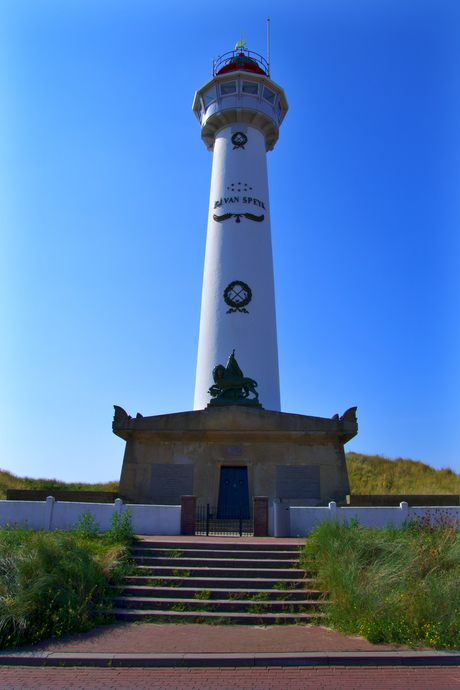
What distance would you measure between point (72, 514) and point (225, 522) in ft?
18.8

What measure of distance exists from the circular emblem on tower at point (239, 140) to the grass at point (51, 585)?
24731 millimetres

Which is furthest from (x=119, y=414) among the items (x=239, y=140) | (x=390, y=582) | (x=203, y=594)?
(x=239, y=140)

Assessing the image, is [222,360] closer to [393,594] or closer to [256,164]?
[256,164]

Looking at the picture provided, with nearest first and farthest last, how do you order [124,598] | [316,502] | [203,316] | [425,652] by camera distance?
[425,652] → [124,598] → [316,502] → [203,316]

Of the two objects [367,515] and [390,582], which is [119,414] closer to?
[367,515]

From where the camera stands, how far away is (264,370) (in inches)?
972

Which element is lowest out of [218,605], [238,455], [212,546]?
[218,605]

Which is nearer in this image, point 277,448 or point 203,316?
point 277,448

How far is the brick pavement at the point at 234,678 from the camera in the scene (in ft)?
21.9

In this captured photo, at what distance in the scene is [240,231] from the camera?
2683 cm

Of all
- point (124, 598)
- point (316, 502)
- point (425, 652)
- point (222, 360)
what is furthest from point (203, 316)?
point (425, 652)

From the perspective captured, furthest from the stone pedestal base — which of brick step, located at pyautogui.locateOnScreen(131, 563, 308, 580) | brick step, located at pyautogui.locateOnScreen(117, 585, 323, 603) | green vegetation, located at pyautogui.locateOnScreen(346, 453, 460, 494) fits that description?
green vegetation, located at pyautogui.locateOnScreen(346, 453, 460, 494)

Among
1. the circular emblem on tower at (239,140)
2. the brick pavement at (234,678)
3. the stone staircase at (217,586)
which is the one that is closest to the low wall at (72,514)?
the stone staircase at (217,586)

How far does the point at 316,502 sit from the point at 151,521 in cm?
735
